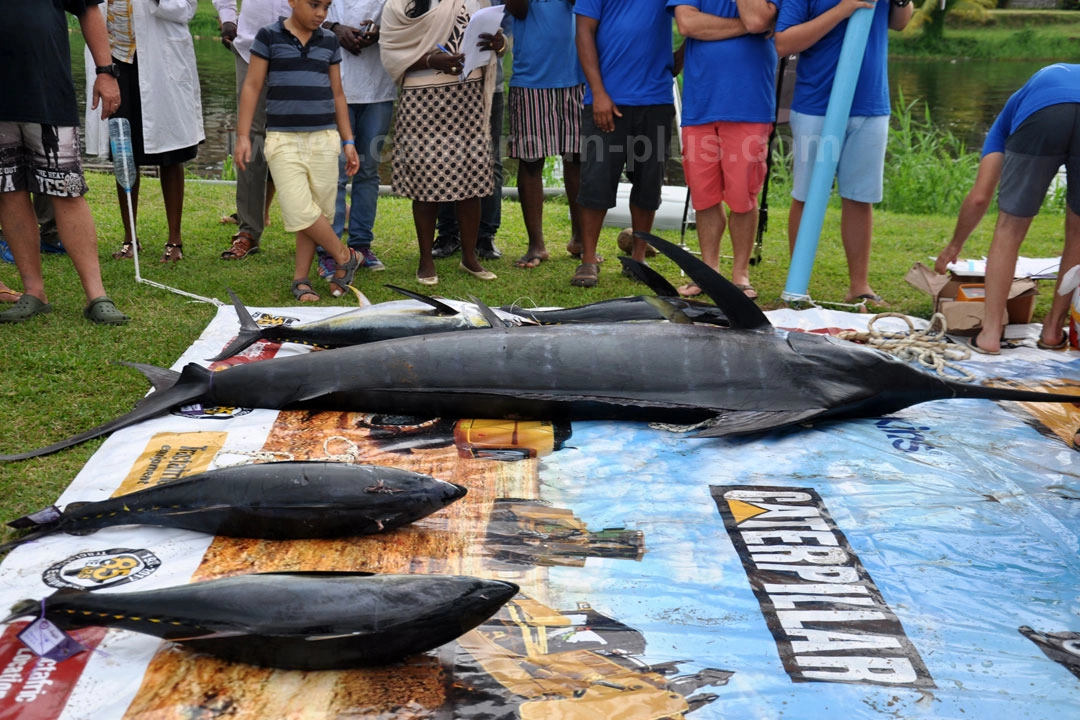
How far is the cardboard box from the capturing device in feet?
15.7

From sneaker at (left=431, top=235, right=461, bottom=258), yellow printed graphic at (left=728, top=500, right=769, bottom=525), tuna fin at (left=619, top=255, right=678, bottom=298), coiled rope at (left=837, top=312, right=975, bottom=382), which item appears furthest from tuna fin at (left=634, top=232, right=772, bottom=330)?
sneaker at (left=431, top=235, right=461, bottom=258)

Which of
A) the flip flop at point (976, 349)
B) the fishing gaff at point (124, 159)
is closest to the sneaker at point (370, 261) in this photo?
the fishing gaff at point (124, 159)

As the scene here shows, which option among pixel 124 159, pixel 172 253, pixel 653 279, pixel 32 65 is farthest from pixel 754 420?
pixel 172 253

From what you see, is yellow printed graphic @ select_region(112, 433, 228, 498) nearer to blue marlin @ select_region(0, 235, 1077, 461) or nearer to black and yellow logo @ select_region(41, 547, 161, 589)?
blue marlin @ select_region(0, 235, 1077, 461)

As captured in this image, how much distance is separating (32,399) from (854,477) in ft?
10.2

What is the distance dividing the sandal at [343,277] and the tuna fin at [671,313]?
2.30 m

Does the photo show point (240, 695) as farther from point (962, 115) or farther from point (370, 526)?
point (962, 115)

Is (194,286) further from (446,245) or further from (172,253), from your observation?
(446,245)

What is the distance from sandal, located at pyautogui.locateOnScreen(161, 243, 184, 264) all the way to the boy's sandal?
134cm

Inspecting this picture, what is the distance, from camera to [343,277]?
555 cm

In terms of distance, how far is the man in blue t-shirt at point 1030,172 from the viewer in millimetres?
4527

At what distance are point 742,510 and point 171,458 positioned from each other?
1868mm

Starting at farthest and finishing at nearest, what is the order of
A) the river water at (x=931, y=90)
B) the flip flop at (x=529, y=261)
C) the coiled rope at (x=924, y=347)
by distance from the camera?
the river water at (x=931, y=90) < the flip flop at (x=529, y=261) < the coiled rope at (x=924, y=347)

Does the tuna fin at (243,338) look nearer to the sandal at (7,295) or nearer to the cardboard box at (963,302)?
the sandal at (7,295)
